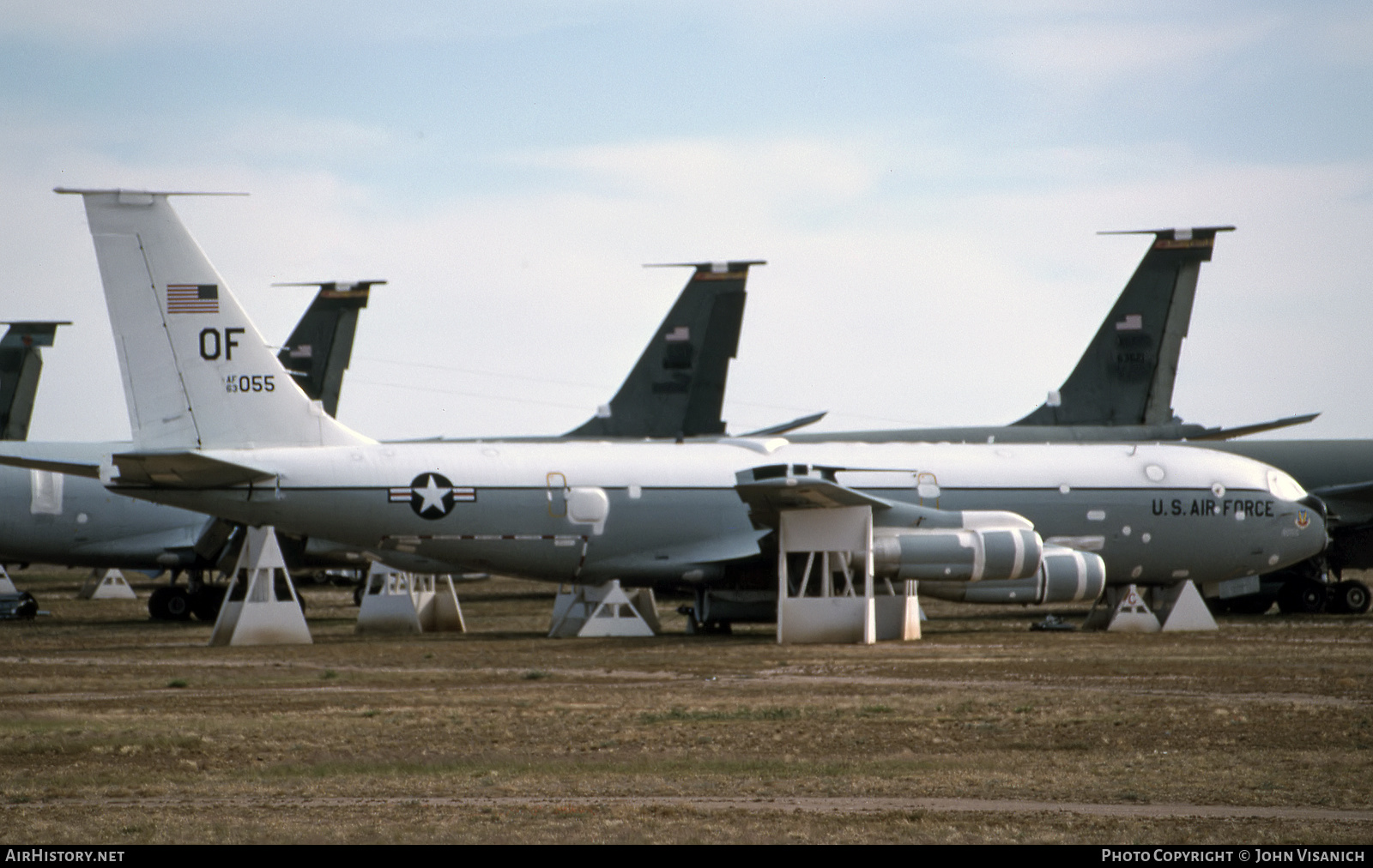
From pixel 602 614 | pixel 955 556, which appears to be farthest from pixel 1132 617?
pixel 602 614

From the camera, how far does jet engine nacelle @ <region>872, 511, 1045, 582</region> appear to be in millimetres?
26094

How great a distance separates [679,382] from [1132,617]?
13302 mm

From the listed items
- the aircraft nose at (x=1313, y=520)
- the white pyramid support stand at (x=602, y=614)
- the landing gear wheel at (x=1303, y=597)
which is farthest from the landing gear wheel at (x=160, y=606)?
the landing gear wheel at (x=1303, y=597)

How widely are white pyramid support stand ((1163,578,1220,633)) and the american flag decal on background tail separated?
678 inches

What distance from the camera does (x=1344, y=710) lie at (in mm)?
15594

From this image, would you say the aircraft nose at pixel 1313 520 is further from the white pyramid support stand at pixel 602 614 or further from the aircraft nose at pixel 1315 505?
the white pyramid support stand at pixel 602 614

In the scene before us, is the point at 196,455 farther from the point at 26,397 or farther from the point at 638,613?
the point at 26,397

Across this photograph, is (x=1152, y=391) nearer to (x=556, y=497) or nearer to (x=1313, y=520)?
(x=1313, y=520)

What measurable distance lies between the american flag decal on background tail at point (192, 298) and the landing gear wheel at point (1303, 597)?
23.1 meters

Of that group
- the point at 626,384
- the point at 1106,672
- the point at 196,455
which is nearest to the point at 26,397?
the point at 626,384

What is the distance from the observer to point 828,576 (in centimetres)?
2602

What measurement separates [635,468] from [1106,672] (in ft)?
34.8

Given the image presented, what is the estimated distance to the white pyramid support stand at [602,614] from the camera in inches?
1099

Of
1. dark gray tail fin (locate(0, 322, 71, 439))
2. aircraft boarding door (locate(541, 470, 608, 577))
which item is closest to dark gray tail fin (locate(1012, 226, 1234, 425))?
aircraft boarding door (locate(541, 470, 608, 577))
